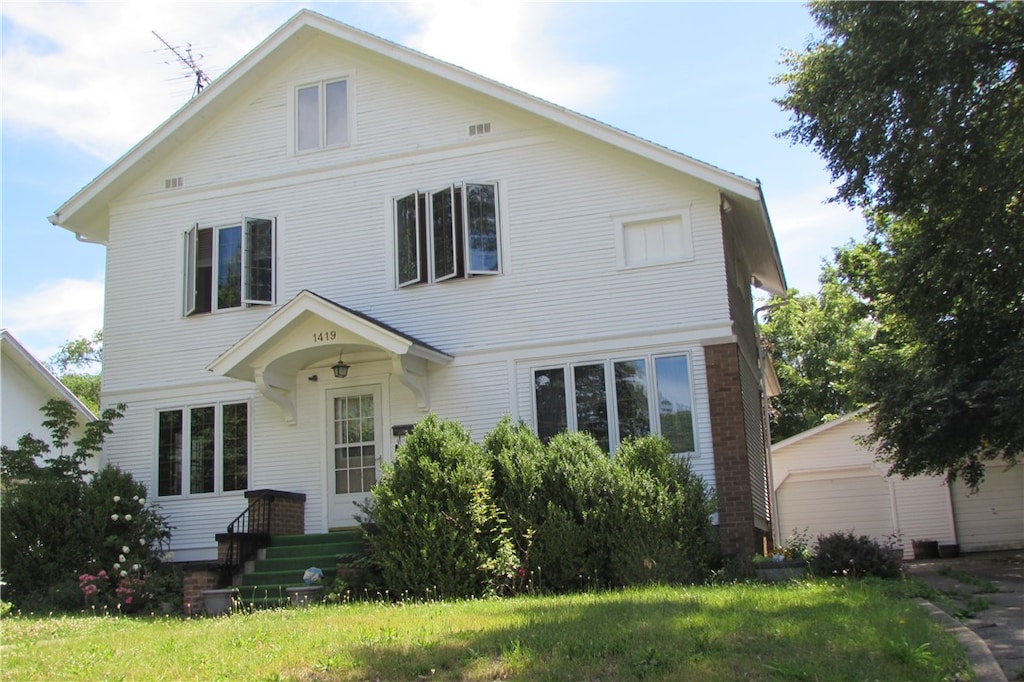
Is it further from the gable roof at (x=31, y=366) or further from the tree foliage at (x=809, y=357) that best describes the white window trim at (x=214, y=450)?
the tree foliage at (x=809, y=357)

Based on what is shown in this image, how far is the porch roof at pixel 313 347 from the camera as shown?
14.7 meters

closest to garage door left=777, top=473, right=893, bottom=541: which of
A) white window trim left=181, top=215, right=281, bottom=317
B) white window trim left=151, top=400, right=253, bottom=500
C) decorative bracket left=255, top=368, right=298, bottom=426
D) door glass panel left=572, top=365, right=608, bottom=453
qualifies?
door glass panel left=572, top=365, right=608, bottom=453

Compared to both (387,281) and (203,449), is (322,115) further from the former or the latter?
(203,449)

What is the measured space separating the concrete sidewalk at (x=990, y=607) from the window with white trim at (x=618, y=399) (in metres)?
4.17

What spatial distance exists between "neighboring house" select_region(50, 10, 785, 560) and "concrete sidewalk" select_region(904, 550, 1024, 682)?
120 inches

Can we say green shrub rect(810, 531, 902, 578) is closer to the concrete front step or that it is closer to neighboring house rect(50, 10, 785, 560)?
neighboring house rect(50, 10, 785, 560)

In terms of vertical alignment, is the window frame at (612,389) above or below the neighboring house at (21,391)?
below

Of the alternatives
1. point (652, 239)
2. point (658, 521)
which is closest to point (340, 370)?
point (652, 239)

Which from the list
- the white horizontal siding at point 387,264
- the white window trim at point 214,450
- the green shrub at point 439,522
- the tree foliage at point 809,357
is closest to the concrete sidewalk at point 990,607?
the white horizontal siding at point 387,264

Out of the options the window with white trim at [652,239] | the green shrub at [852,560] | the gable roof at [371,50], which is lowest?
the green shrub at [852,560]

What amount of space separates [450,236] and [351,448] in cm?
393

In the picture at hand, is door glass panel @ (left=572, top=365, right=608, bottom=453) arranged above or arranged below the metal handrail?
above

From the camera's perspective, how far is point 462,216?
52.8ft

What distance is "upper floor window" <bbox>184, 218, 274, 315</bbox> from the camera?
17.0 metres
